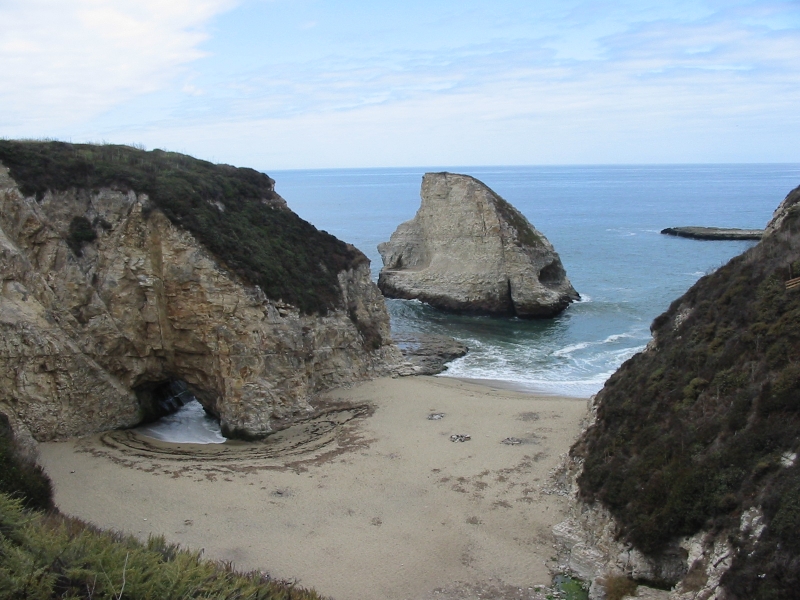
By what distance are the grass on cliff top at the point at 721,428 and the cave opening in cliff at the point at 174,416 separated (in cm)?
1367

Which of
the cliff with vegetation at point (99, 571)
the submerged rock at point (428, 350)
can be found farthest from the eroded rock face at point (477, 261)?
the cliff with vegetation at point (99, 571)

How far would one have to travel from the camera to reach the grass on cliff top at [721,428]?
36.8 ft

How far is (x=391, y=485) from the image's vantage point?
1986cm

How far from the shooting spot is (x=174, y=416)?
27375 millimetres

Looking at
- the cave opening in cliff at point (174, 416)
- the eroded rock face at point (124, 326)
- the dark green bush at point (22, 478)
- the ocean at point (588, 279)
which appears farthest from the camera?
the ocean at point (588, 279)

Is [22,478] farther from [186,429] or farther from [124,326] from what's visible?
[186,429]

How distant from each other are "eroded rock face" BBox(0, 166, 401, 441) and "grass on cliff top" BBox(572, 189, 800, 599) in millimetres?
11839

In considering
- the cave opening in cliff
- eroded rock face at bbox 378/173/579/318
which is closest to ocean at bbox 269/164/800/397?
eroded rock face at bbox 378/173/579/318

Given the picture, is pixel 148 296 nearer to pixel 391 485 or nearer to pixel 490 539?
pixel 391 485

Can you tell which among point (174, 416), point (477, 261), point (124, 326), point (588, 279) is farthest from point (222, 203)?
point (588, 279)

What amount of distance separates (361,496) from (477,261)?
31666 millimetres

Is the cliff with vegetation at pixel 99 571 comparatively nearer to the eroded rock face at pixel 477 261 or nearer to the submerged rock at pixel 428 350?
the submerged rock at pixel 428 350

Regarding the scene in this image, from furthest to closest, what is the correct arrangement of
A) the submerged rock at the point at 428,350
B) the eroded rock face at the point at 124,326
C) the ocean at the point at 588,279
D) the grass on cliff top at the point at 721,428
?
the ocean at the point at 588,279, the submerged rock at the point at 428,350, the eroded rock face at the point at 124,326, the grass on cliff top at the point at 721,428

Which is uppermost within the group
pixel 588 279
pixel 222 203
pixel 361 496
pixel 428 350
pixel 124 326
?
pixel 222 203
